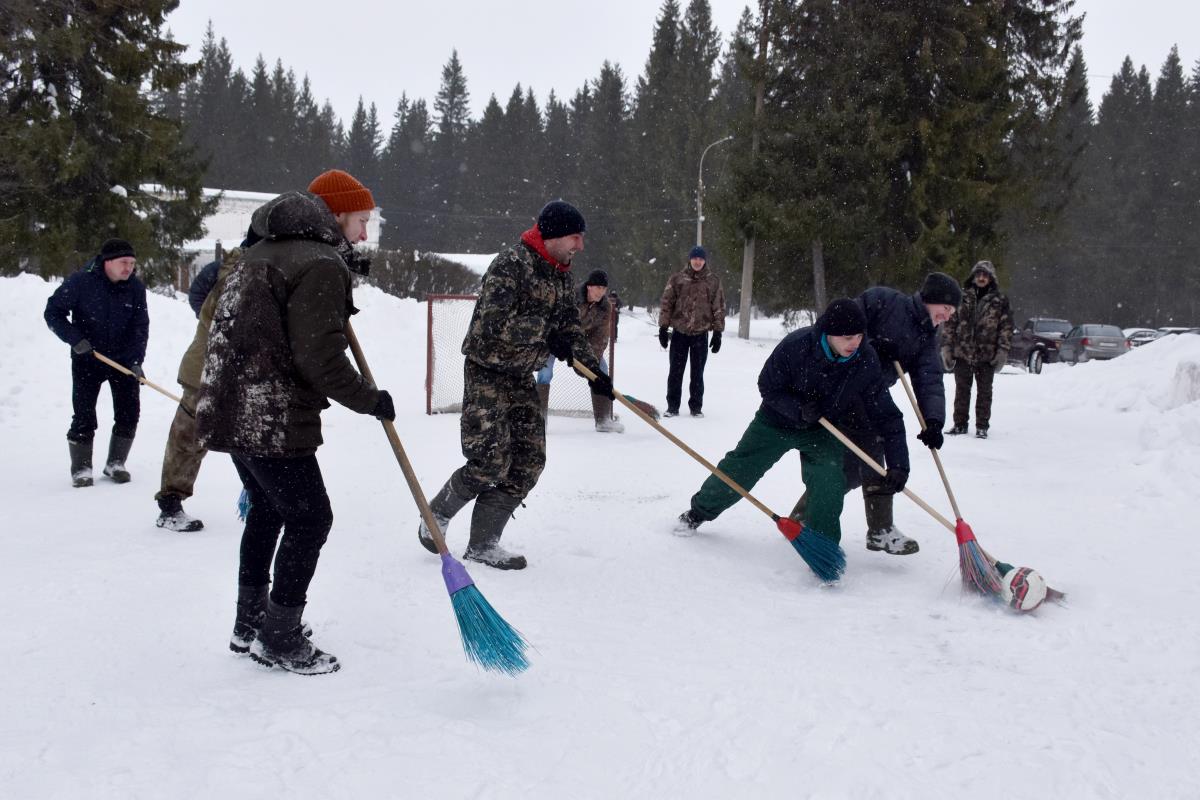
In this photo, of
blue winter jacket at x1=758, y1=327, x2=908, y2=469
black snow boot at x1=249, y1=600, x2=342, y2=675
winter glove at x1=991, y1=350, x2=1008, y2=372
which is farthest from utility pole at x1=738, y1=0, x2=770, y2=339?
black snow boot at x1=249, y1=600, x2=342, y2=675

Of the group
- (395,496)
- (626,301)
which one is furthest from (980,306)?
(626,301)

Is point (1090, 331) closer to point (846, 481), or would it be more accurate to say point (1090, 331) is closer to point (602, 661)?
point (846, 481)

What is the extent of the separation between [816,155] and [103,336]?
21763mm

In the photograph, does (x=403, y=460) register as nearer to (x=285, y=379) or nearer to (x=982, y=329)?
(x=285, y=379)

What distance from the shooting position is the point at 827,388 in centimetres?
472

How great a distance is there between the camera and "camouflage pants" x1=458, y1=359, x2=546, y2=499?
439 centimetres

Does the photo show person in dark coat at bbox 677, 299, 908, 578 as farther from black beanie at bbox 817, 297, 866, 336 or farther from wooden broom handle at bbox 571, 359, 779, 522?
wooden broom handle at bbox 571, 359, 779, 522

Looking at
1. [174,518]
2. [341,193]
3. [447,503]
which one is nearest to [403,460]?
[341,193]

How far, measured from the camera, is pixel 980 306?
31.4 ft

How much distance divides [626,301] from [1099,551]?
45.2 m

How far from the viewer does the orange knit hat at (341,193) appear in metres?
3.36

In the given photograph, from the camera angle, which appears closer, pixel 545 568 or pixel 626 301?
pixel 545 568

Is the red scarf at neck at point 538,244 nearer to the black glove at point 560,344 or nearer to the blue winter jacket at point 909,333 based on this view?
the black glove at point 560,344

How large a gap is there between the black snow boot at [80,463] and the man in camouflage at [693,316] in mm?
5445
